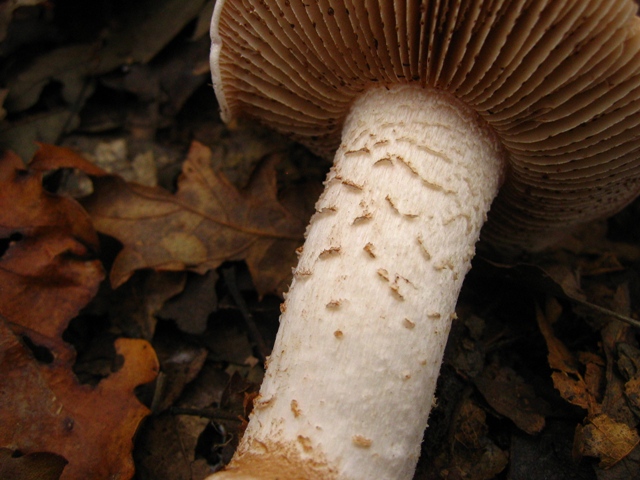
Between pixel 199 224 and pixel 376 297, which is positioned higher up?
pixel 376 297

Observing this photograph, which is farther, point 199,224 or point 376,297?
point 199,224

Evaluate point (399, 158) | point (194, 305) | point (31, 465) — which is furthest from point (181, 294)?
point (399, 158)

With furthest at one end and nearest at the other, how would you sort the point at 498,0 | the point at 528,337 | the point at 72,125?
the point at 72,125
the point at 528,337
the point at 498,0

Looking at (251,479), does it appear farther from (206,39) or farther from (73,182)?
(206,39)

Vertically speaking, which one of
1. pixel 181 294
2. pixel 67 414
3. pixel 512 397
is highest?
pixel 512 397

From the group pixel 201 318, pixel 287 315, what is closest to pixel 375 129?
pixel 287 315

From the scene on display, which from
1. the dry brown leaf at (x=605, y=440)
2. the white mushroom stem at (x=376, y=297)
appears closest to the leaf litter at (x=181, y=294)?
the dry brown leaf at (x=605, y=440)

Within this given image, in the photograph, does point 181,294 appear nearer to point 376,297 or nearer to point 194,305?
point 194,305
